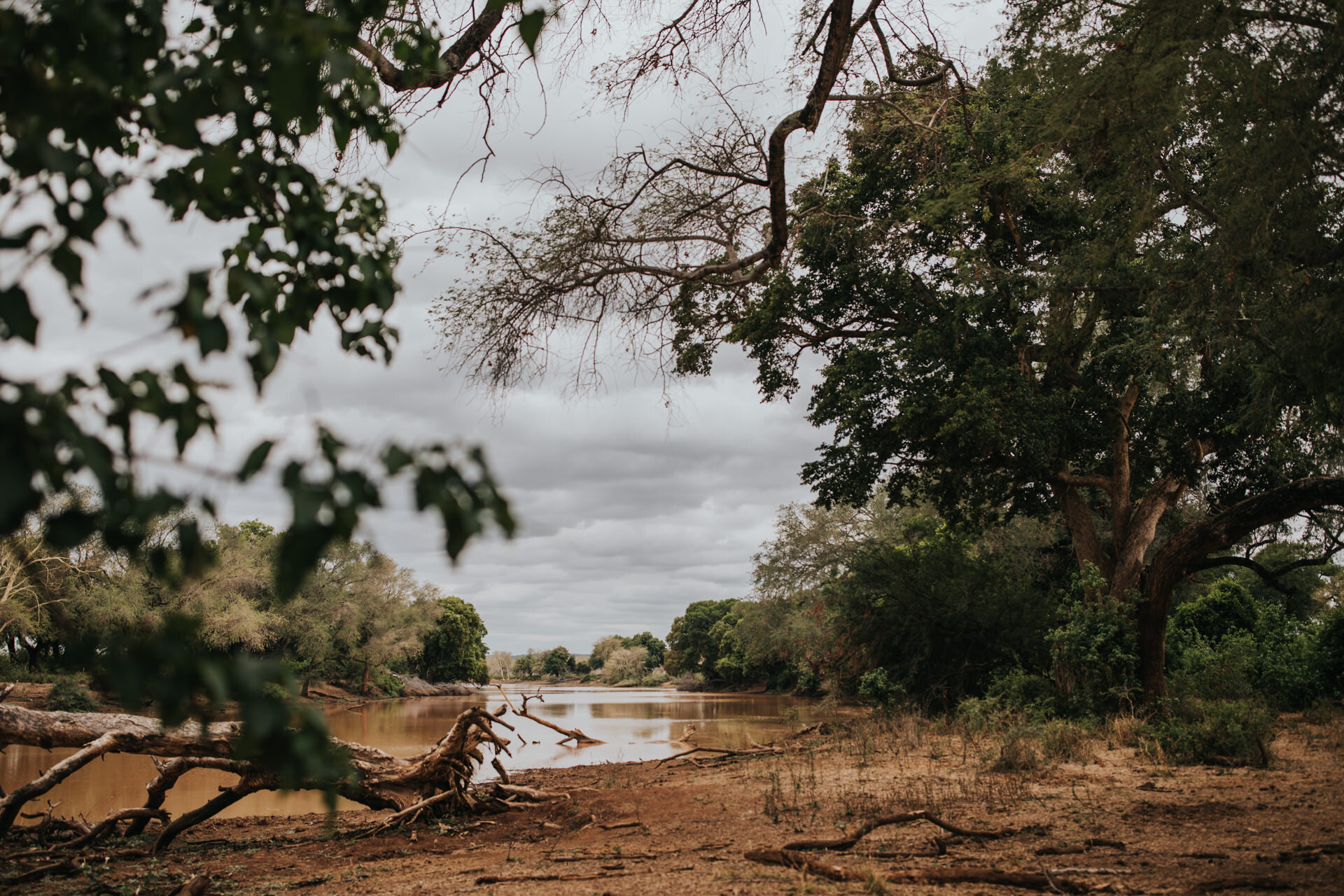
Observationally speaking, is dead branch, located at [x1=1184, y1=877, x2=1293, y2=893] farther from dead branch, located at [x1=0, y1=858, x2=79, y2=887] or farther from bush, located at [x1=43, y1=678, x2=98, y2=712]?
bush, located at [x1=43, y1=678, x2=98, y2=712]

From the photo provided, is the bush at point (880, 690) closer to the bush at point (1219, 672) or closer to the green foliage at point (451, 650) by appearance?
the bush at point (1219, 672)

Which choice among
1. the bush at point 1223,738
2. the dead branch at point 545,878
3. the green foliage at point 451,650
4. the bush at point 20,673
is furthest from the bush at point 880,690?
the green foliage at point 451,650

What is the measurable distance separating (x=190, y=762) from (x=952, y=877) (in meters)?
6.78

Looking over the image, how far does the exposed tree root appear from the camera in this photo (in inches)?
168

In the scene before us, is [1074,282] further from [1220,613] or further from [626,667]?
[626,667]

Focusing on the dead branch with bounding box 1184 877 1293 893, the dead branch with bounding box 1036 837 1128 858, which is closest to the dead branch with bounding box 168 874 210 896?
the dead branch with bounding box 1036 837 1128 858

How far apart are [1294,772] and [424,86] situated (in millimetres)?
9765

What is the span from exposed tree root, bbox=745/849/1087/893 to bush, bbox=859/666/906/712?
12.5 meters

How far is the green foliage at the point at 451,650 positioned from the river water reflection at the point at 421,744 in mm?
23675

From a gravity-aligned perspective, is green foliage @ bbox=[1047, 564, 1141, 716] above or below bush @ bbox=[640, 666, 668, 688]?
above

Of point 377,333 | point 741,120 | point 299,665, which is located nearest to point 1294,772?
point 741,120

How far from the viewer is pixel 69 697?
71.9 feet

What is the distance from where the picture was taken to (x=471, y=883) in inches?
203

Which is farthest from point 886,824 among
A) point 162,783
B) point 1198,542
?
→ point 1198,542
